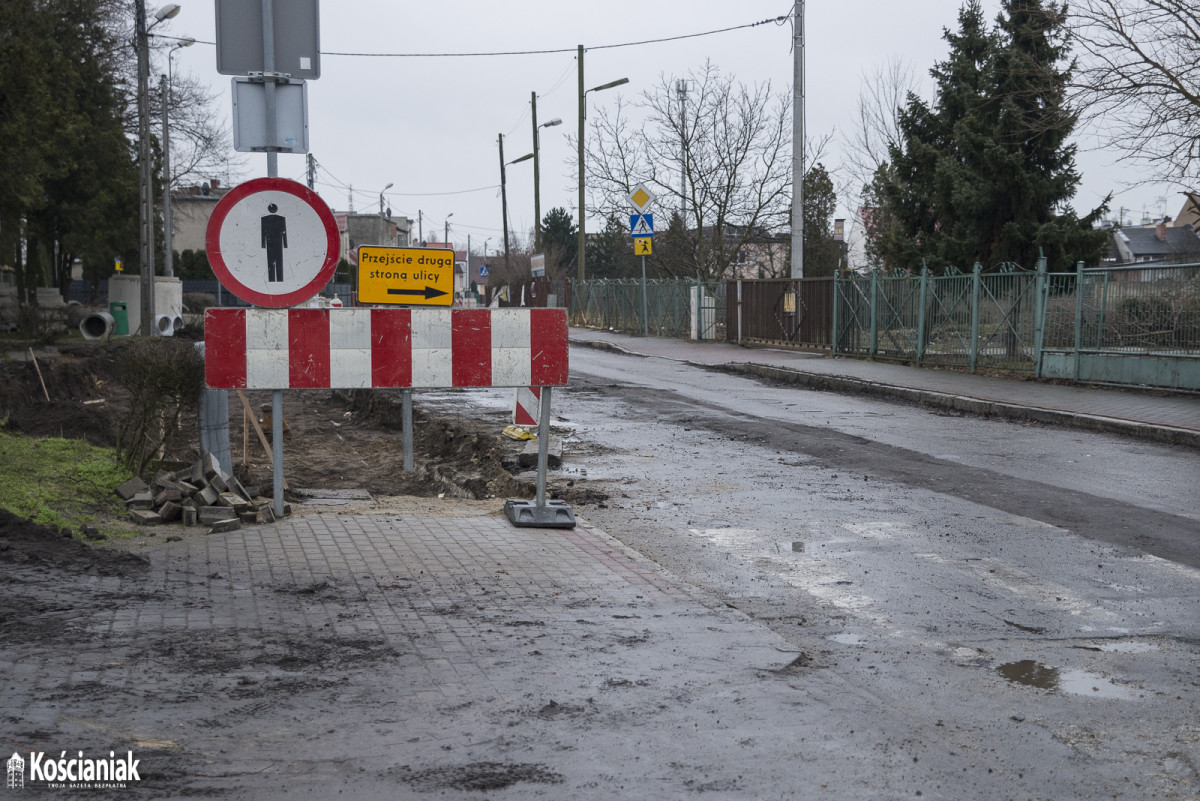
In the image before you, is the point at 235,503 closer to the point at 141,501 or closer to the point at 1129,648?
the point at 141,501

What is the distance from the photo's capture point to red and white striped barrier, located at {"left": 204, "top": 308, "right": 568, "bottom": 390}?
6.55 metres

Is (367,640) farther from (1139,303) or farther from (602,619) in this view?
(1139,303)

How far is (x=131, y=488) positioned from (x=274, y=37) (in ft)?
9.79

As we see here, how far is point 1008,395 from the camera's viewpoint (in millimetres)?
16203

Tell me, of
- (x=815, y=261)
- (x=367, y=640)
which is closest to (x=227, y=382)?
(x=367, y=640)

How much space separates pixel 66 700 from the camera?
12.3 feet

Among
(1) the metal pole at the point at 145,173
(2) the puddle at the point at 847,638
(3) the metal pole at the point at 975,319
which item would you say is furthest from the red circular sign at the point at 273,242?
(1) the metal pole at the point at 145,173

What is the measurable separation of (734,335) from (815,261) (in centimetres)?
1948

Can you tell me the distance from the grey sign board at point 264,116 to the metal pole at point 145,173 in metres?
21.5

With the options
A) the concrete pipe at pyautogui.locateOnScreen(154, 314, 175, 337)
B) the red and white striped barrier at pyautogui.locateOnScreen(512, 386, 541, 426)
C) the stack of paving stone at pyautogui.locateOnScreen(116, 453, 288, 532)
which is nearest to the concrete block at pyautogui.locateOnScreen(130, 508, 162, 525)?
the stack of paving stone at pyautogui.locateOnScreen(116, 453, 288, 532)

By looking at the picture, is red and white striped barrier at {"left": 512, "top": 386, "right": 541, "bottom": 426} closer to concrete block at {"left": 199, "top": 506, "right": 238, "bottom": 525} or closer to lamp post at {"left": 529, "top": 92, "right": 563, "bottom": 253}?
concrete block at {"left": 199, "top": 506, "right": 238, "bottom": 525}

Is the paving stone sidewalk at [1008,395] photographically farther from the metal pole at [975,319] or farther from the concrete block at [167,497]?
the concrete block at [167,497]

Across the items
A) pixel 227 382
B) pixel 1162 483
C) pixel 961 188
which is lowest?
pixel 1162 483

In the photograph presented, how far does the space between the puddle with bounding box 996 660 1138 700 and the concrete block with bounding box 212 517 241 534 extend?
4216mm
